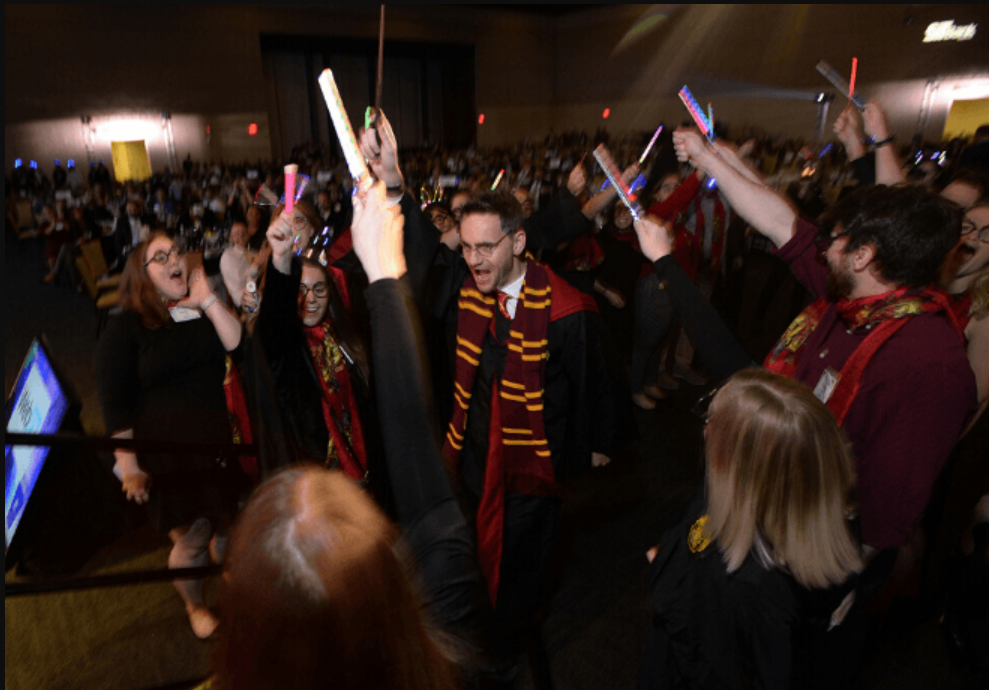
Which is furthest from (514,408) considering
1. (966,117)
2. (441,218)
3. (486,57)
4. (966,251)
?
(486,57)

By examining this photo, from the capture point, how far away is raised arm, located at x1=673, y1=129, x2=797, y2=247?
2062 mm

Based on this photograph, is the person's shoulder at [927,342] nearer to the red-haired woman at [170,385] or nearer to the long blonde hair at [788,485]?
the long blonde hair at [788,485]

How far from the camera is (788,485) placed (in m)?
1.35

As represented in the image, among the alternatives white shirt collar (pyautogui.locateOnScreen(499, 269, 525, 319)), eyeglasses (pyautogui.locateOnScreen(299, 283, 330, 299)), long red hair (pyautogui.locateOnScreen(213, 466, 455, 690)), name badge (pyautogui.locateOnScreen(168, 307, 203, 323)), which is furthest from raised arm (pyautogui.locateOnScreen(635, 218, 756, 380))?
name badge (pyautogui.locateOnScreen(168, 307, 203, 323))

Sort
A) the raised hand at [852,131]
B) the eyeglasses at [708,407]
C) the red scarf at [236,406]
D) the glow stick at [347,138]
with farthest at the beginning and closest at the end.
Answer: the raised hand at [852,131] < the red scarf at [236,406] < the eyeglasses at [708,407] < the glow stick at [347,138]

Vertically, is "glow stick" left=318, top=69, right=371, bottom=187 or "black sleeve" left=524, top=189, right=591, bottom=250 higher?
"glow stick" left=318, top=69, right=371, bottom=187

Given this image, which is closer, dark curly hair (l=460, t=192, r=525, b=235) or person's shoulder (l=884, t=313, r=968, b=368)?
person's shoulder (l=884, t=313, r=968, b=368)

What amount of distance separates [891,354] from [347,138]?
162cm

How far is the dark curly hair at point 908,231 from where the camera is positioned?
1.68 meters

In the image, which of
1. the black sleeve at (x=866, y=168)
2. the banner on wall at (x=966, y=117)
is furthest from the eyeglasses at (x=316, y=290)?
the banner on wall at (x=966, y=117)

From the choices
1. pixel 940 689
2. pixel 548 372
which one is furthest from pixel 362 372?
pixel 940 689

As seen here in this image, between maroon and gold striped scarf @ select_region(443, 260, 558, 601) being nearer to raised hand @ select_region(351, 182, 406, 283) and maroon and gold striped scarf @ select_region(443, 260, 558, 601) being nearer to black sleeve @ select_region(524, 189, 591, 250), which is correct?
black sleeve @ select_region(524, 189, 591, 250)

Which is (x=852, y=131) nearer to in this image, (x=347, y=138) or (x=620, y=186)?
(x=620, y=186)

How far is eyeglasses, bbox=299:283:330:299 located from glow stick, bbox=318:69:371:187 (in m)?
1.24
